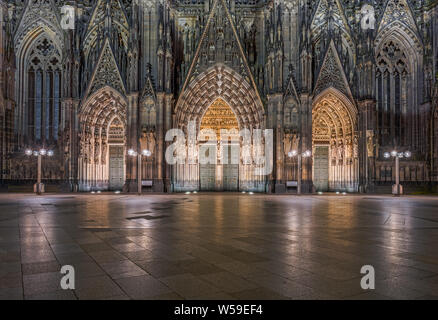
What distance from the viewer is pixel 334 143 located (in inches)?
1064

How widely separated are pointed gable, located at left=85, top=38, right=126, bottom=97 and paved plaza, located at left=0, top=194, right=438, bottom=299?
61.3 ft

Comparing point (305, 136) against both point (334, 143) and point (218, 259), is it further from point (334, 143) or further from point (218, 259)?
point (218, 259)

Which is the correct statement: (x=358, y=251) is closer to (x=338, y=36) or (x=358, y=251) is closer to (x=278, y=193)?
(x=278, y=193)

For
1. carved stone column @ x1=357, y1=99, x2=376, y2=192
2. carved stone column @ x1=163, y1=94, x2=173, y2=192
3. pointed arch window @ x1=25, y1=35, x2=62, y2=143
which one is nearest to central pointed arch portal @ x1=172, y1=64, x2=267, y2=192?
carved stone column @ x1=163, y1=94, x2=173, y2=192

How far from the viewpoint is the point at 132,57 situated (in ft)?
78.4

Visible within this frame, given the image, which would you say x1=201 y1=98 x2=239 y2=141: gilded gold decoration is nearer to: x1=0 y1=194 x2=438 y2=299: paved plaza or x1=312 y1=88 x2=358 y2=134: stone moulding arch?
x1=312 y1=88 x2=358 y2=134: stone moulding arch

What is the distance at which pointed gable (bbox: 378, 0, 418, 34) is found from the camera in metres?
26.2

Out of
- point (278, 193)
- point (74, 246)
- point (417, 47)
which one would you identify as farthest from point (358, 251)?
point (417, 47)

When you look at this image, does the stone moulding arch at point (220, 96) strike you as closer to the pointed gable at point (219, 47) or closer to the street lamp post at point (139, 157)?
the pointed gable at point (219, 47)

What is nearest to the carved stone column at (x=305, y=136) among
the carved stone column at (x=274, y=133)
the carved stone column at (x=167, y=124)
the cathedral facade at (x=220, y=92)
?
the cathedral facade at (x=220, y=92)

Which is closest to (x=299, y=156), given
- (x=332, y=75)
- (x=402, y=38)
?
(x=332, y=75)

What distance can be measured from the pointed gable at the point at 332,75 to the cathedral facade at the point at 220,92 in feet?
0.27

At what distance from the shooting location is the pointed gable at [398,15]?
2617cm
